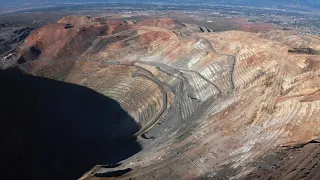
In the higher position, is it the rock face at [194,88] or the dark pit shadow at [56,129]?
the rock face at [194,88]

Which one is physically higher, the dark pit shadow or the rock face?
the rock face

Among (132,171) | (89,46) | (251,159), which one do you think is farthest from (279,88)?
(89,46)

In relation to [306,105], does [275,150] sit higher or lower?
lower

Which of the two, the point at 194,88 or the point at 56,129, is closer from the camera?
the point at 56,129

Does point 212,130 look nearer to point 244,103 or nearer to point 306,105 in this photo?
point 244,103

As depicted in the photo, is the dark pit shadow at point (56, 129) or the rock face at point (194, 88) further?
the dark pit shadow at point (56, 129)
